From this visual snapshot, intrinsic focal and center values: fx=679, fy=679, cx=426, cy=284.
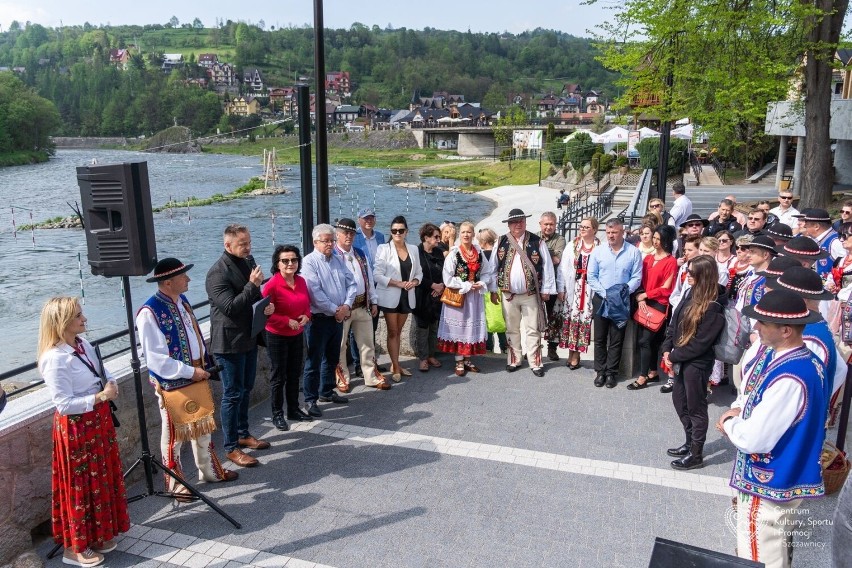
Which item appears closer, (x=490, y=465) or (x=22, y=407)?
(x=22, y=407)

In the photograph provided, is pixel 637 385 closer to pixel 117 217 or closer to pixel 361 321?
pixel 361 321

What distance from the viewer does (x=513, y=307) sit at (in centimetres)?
743

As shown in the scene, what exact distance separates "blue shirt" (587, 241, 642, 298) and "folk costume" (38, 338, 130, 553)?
15.6ft

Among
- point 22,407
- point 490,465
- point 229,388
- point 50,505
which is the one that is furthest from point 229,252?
point 490,465

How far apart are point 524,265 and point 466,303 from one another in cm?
76

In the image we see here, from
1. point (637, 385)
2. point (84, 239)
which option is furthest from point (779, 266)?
point (84, 239)

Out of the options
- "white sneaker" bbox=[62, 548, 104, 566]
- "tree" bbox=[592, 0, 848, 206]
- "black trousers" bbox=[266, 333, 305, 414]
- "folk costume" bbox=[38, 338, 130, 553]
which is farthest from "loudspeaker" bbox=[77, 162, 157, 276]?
"tree" bbox=[592, 0, 848, 206]

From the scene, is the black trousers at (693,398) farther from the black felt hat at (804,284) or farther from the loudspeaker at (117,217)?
the loudspeaker at (117,217)

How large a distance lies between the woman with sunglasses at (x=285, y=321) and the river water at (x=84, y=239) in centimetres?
967

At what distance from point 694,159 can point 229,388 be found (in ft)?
128

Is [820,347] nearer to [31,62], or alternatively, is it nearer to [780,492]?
[780,492]

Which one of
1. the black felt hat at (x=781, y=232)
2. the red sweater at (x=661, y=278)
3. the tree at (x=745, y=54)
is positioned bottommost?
the red sweater at (x=661, y=278)

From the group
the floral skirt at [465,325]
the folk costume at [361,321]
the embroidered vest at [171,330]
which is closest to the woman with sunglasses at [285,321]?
the folk costume at [361,321]

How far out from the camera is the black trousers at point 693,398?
202 inches
